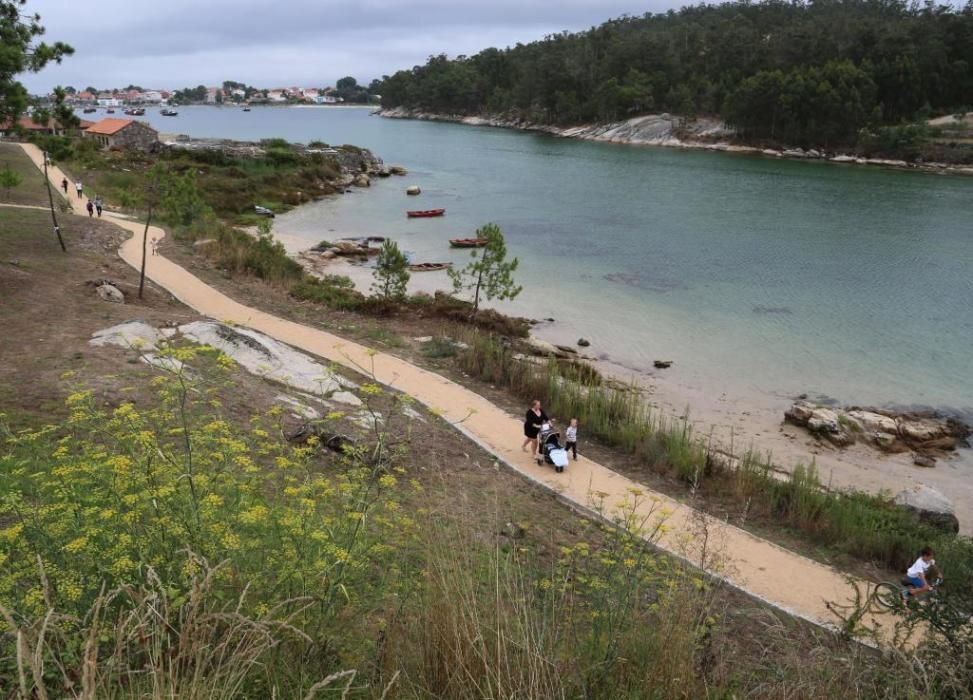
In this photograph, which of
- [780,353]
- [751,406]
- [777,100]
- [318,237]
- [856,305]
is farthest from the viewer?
[777,100]

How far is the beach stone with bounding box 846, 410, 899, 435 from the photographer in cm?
1777

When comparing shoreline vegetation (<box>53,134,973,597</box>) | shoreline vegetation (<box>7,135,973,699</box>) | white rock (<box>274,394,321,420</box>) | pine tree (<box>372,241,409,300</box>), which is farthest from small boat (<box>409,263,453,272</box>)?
shoreline vegetation (<box>7,135,973,699</box>)

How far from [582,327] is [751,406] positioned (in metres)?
7.75

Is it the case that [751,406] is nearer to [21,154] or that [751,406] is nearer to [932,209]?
[932,209]

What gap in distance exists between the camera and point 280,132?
415 feet

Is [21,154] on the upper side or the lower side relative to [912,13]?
lower

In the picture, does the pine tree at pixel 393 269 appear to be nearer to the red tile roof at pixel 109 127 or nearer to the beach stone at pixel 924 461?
the beach stone at pixel 924 461

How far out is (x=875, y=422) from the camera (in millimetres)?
17969

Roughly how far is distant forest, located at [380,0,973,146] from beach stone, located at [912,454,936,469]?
76092 millimetres

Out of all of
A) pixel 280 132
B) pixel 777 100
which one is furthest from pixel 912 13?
pixel 280 132

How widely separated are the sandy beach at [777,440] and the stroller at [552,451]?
4.20m

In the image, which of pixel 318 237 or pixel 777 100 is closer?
pixel 318 237

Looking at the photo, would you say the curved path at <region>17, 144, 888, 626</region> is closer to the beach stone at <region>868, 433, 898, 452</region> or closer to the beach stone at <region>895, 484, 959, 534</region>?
the beach stone at <region>895, 484, 959, 534</region>

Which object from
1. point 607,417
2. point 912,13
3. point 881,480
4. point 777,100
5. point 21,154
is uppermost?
point 912,13
